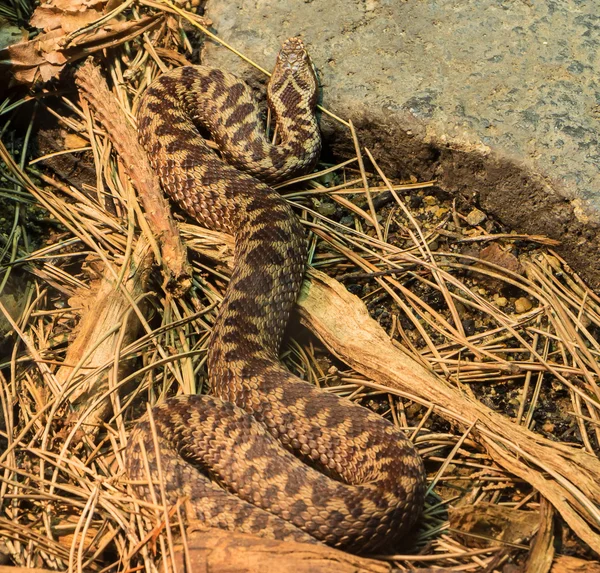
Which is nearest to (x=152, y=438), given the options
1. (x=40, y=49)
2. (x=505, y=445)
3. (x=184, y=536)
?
(x=184, y=536)

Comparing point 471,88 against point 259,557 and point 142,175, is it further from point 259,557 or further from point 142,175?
point 259,557

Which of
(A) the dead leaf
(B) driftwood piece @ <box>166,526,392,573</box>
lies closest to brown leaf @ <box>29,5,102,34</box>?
(B) driftwood piece @ <box>166,526,392,573</box>

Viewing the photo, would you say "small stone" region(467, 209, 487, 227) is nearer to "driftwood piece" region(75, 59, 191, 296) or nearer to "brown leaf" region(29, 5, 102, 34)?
"driftwood piece" region(75, 59, 191, 296)

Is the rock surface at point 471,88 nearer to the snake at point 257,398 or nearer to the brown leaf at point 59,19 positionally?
the snake at point 257,398

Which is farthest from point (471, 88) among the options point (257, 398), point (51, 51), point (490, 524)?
point (51, 51)

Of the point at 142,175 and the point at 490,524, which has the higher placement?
the point at 142,175

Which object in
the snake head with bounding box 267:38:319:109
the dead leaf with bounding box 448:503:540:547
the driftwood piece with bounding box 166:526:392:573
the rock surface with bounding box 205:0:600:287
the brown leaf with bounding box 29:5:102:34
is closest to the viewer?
the driftwood piece with bounding box 166:526:392:573

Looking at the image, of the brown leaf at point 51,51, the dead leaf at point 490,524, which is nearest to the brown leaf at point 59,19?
the brown leaf at point 51,51
